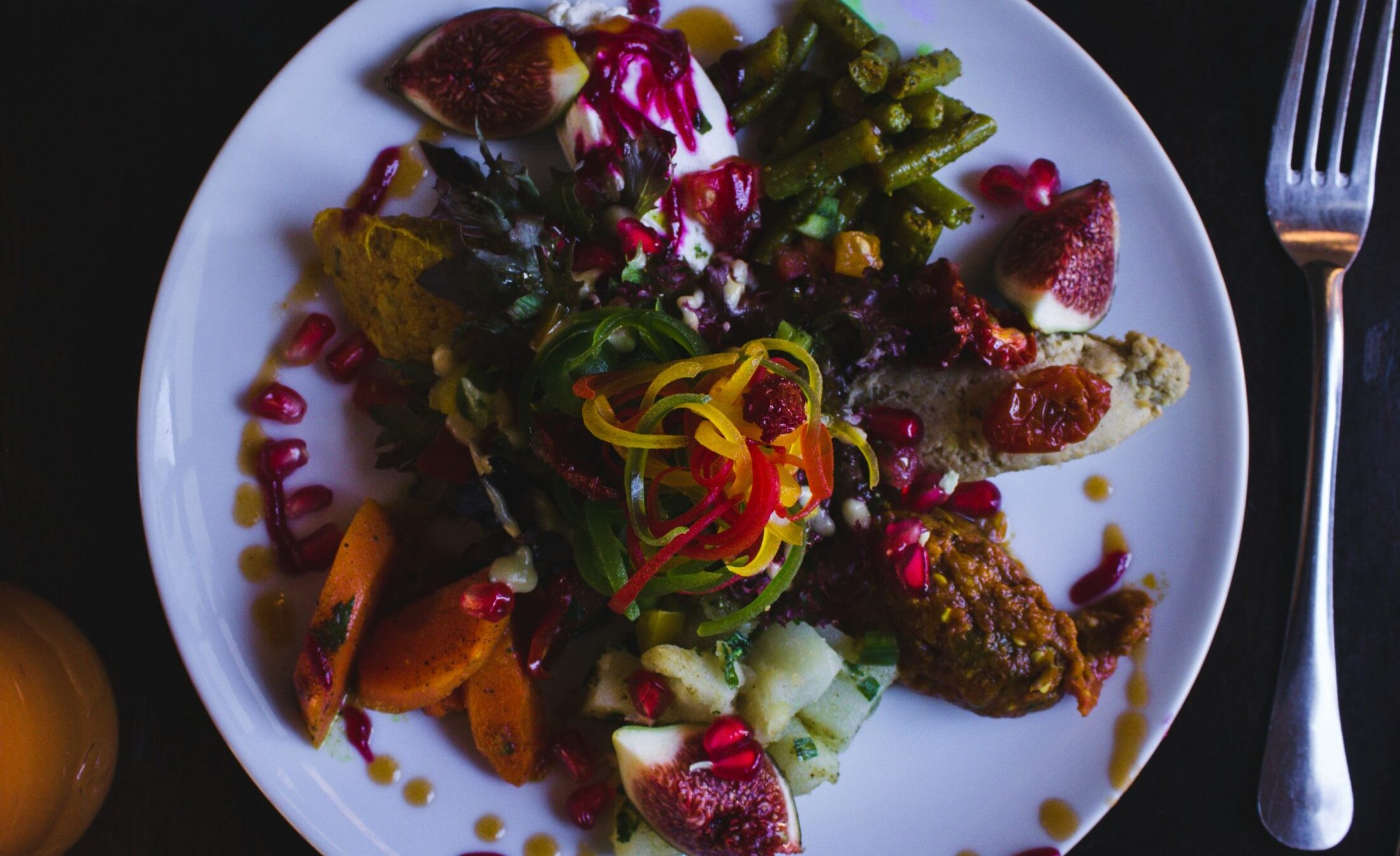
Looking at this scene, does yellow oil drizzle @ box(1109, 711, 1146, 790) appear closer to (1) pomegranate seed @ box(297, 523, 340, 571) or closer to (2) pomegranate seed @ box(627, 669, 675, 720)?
(2) pomegranate seed @ box(627, 669, 675, 720)

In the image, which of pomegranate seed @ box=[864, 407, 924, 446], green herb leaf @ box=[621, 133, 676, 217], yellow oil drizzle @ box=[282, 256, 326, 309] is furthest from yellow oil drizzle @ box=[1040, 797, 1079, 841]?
yellow oil drizzle @ box=[282, 256, 326, 309]

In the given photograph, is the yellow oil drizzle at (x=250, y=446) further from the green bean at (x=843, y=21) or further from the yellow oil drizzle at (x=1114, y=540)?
the yellow oil drizzle at (x=1114, y=540)

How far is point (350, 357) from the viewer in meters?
3.63

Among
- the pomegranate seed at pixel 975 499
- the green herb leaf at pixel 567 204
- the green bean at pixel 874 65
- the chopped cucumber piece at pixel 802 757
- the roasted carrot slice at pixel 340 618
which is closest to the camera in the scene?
the roasted carrot slice at pixel 340 618

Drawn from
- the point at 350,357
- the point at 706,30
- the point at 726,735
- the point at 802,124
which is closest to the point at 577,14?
the point at 706,30

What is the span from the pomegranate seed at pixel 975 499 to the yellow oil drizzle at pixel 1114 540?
53 centimetres

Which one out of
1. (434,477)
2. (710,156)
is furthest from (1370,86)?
(434,477)

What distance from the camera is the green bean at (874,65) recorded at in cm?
367

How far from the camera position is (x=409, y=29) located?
3.62 m

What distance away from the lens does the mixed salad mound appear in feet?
10.9

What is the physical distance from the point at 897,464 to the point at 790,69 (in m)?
1.76

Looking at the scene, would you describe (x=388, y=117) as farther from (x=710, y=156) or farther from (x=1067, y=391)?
(x=1067, y=391)

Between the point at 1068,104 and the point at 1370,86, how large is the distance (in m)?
1.44

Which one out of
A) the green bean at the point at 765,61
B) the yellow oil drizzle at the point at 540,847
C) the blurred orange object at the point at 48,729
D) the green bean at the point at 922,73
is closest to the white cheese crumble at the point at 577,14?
the green bean at the point at 765,61
